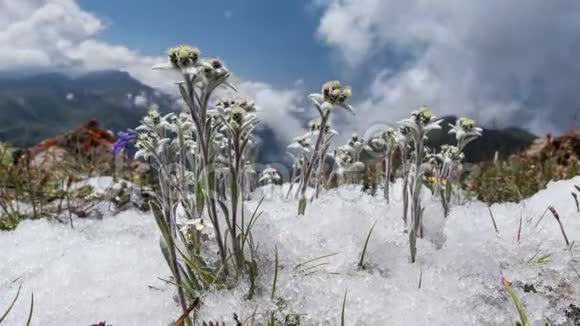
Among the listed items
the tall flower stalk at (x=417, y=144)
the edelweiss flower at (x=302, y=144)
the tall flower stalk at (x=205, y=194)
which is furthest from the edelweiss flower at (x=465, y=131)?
the tall flower stalk at (x=205, y=194)

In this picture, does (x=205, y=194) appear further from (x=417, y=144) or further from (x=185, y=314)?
(x=417, y=144)

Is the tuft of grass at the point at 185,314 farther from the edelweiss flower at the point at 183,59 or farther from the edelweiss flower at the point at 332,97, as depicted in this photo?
the edelweiss flower at the point at 332,97

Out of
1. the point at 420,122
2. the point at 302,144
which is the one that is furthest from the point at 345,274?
the point at 302,144

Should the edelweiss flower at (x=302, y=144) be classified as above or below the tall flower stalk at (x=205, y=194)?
above

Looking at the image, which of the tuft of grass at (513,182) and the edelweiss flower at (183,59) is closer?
the edelweiss flower at (183,59)

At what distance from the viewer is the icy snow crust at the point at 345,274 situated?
74.1 inches

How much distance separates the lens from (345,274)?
2.11m

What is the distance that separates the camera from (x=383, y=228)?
248 cm

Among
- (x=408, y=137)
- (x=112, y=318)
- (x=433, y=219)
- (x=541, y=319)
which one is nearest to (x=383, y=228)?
(x=433, y=219)

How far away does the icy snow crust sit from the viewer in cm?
188

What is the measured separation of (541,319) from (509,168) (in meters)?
5.88

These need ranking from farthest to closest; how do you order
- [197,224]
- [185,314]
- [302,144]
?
[302,144]
[197,224]
[185,314]

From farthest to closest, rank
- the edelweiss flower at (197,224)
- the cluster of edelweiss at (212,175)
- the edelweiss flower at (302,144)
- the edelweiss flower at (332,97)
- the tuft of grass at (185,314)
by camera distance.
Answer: the edelweiss flower at (302,144), the edelweiss flower at (332,97), the edelweiss flower at (197,224), the cluster of edelweiss at (212,175), the tuft of grass at (185,314)

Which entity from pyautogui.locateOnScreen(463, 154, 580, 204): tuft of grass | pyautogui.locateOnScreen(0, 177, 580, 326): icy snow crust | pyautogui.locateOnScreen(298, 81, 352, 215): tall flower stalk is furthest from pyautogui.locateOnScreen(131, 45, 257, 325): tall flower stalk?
pyautogui.locateOnScreen(463, 154, 580, 204): tuft of grass
